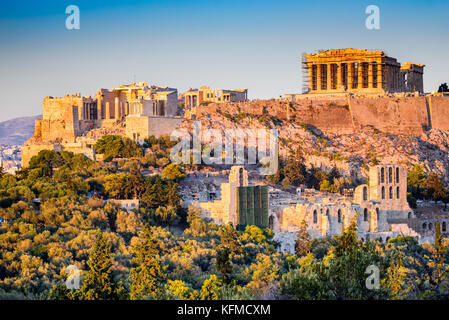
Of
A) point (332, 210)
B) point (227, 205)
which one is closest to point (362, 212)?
point (332, 210)

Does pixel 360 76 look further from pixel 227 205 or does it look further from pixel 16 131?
pixel 16 131

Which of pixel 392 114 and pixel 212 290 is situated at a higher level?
pixel 392 114
